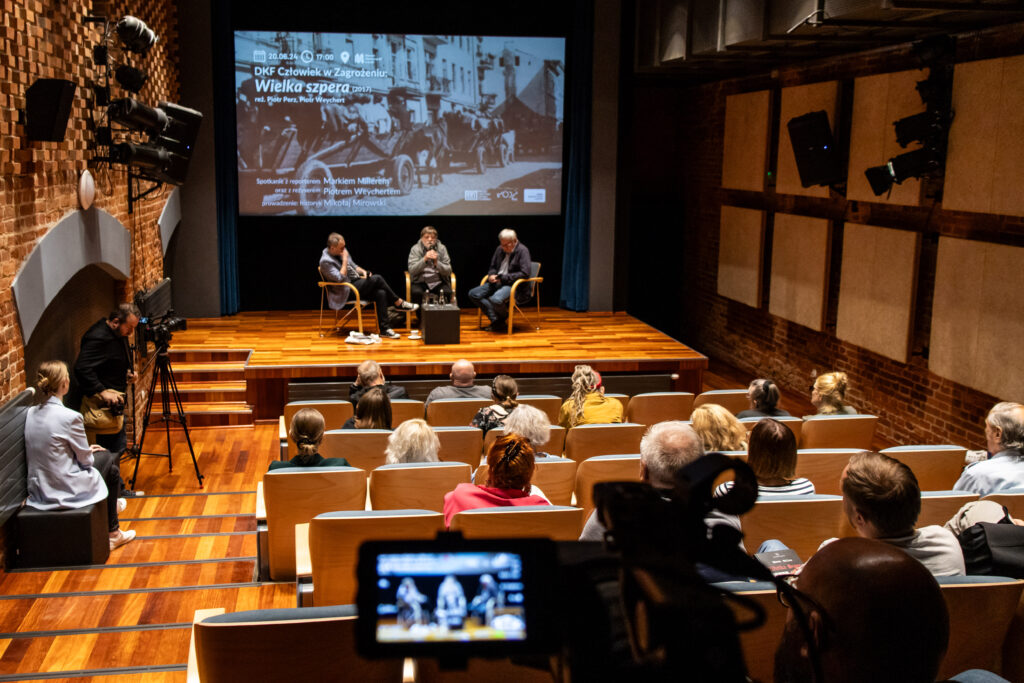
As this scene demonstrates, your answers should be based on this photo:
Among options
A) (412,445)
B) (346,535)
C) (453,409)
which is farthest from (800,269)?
(346,535)

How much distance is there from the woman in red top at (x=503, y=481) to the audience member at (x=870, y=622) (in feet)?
6.28

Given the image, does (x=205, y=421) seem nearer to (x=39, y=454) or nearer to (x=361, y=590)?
(x=39, y=454)

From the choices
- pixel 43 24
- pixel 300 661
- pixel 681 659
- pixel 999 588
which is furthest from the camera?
Result: pixel 43 24

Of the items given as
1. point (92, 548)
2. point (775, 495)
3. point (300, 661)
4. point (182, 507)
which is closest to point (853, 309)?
point (775, 495)

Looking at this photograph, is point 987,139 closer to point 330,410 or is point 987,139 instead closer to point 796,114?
point 796,114

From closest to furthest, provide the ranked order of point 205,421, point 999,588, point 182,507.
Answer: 1. point 999,588
2. point 182,507
3. point 205,421

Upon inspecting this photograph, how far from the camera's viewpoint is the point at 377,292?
8.53 metres

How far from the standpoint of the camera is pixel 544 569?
1055 mm

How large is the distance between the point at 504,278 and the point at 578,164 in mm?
2075

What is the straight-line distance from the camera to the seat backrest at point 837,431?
4.77 metres

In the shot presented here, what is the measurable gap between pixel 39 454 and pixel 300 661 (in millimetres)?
3037

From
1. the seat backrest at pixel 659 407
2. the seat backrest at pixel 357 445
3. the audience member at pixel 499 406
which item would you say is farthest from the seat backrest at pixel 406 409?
the seat backrest at pixel 659 407

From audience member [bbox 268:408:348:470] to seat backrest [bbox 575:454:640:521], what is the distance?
102cm

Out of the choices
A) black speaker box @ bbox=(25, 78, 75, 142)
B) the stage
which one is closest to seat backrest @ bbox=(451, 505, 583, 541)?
black speaker box @ bbox=(25, 78, 75, 142)
